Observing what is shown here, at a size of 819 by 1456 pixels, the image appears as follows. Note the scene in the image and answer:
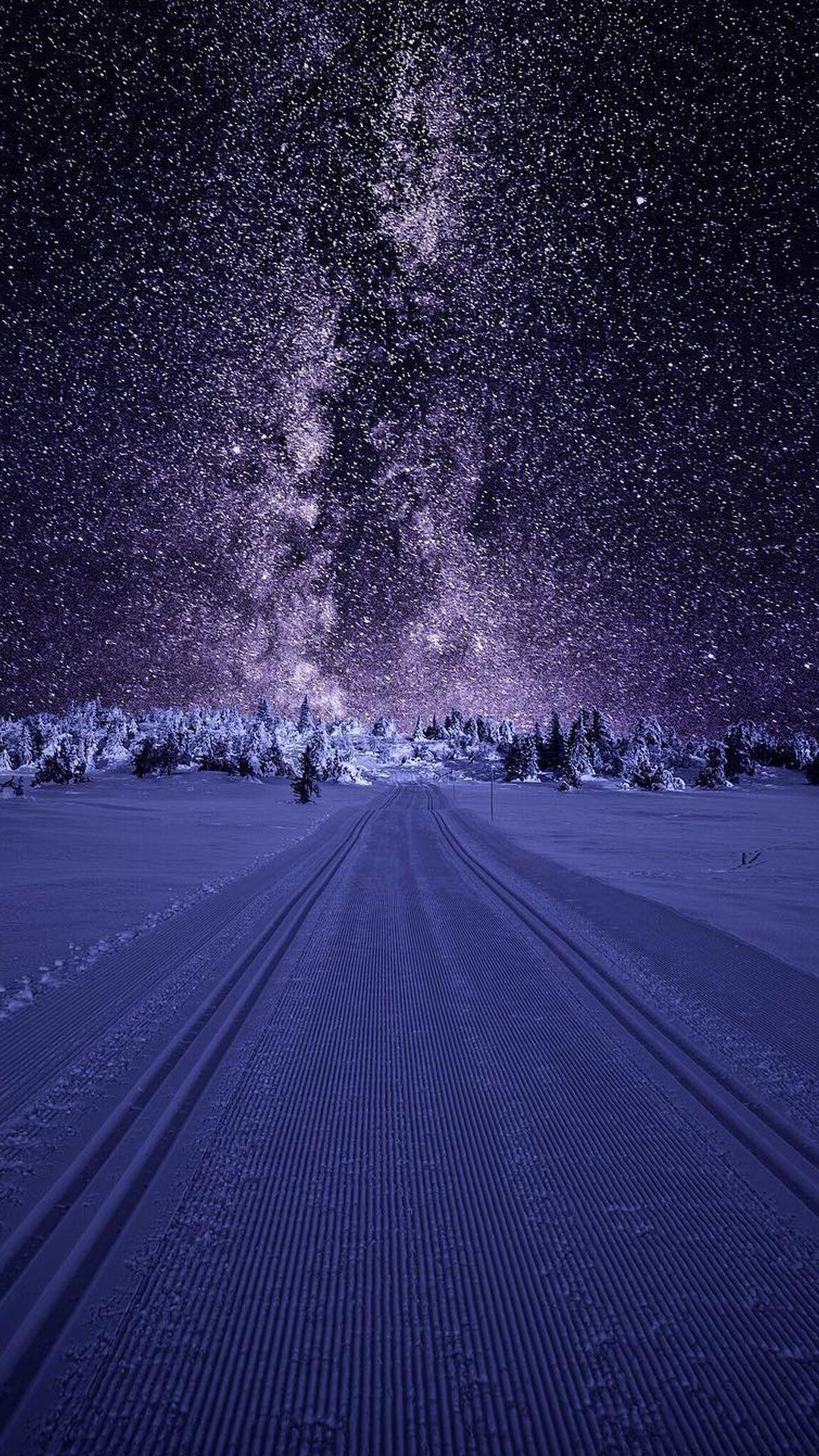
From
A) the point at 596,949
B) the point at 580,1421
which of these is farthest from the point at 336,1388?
the point at 596,949

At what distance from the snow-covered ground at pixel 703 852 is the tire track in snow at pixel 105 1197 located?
7.17m

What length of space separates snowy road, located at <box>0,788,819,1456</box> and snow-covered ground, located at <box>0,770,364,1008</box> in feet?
8.21

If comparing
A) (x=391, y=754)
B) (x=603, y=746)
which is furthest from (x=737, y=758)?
(x=391, y=754)

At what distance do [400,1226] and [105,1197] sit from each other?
1.59m

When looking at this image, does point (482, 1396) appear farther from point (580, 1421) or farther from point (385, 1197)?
point (385, 1197)

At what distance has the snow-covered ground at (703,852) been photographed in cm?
1055

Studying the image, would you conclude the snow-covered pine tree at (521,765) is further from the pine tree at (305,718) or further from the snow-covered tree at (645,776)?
the pine tree at (305,718)

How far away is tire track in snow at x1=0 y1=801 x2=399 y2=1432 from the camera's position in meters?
2.54

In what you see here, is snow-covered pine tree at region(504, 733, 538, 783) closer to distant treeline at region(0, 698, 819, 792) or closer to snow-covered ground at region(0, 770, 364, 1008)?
distant treeline at region(0, 698, 819, 792)

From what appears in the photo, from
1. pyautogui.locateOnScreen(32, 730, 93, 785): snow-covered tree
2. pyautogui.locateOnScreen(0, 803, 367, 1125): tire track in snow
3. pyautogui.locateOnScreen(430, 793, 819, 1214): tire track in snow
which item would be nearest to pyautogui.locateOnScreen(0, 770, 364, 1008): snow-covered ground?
pyautogui.locateOnScreen(0, 803, 367, 1125): tire track in snow

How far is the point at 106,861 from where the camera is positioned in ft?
51.9

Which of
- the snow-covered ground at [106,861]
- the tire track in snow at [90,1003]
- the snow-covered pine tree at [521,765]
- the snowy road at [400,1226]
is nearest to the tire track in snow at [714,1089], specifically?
the snowy road at [400,1226]

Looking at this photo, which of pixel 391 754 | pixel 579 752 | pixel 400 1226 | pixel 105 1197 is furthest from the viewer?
pixel 391 754

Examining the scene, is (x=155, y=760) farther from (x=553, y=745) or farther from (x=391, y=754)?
(x=391, y=754)
